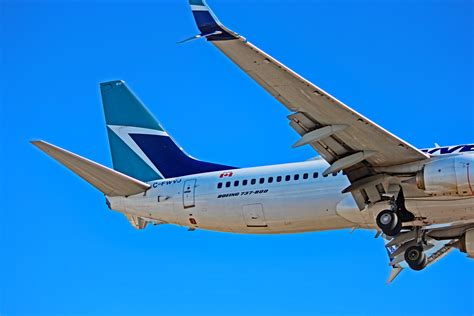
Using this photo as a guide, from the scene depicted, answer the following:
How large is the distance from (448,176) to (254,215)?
7.05m

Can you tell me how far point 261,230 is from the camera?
38656 mm

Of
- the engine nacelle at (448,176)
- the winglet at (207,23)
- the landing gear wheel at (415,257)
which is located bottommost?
the landing gear wheel at (415,257)

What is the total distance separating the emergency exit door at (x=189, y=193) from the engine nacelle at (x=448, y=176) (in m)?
8.41

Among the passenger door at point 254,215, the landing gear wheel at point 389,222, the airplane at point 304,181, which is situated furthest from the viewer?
the passenger door at point 254,215

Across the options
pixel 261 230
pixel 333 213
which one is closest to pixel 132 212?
pixel 261 230

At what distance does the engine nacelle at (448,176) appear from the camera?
113ft

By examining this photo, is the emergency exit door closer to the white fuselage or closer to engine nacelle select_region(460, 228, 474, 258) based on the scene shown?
the white fuselage

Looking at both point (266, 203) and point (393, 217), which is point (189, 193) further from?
point (393, 217)

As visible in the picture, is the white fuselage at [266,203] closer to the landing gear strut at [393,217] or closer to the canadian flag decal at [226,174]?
the canadian flag decal at [226,174]

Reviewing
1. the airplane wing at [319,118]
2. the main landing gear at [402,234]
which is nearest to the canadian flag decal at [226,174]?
the airplane wing at [319,118]

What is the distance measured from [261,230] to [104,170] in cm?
589

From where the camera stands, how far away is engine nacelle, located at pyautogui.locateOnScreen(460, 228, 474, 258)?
131ft

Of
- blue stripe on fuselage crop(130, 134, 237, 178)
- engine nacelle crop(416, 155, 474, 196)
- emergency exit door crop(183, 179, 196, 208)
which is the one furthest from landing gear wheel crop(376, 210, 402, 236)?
emergency exit door crop(183, 179, 196, 208)

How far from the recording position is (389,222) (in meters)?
36.4
